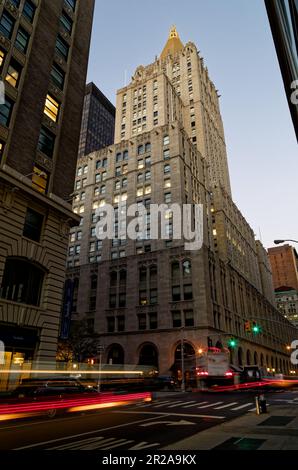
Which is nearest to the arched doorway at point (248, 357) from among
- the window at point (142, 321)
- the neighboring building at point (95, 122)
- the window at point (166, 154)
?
the window at point (142, 321)

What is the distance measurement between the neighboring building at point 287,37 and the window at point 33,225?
59.1 ft

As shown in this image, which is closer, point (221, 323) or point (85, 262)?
point (221, 323)

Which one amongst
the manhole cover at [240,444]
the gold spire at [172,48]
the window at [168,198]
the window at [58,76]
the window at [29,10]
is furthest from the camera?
the gold spire at [172,48]

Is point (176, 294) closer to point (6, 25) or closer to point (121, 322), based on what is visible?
point (121, 322)

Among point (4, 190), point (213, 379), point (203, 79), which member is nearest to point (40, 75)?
point (4, 190)

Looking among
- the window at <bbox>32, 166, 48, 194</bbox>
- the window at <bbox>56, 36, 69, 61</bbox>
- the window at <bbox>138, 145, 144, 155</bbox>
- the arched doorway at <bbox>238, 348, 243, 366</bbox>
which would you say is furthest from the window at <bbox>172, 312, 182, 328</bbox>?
the window at <bbox>56, 36, 69, 61</bbox>

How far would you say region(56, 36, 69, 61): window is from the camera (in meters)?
29.9

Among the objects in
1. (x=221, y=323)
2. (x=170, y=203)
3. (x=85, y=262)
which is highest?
(x=170, y=203)

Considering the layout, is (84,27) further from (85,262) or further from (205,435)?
(85,262)

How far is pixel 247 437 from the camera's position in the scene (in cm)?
955

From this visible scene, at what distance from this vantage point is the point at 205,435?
10.1m

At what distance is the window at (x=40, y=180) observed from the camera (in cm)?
2422

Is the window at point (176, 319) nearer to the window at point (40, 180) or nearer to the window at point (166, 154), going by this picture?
the window at point (166, 154)
